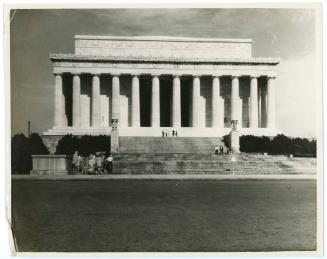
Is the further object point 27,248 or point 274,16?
point 274,16

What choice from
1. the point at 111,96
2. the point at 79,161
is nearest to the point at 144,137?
the point at 111,96

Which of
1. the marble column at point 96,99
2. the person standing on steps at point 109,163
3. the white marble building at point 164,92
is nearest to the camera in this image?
the person standing on steps at point 109,163

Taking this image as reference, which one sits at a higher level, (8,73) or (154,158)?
(8,73)

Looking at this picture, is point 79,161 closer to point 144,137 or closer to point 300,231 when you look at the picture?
point 144,137

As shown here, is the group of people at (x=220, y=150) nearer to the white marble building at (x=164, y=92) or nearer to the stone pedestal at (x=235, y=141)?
the stone pedestal at (x=235, y=141)

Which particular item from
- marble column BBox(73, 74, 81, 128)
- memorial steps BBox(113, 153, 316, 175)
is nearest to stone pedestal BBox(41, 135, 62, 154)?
memorial steps BBox(113, 153, 316, 175)

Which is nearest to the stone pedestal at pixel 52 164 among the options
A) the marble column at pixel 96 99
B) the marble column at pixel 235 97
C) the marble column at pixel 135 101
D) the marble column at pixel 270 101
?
the marble column at pixel 96 99

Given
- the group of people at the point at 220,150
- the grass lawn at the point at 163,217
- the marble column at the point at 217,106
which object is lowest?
the grass lawn at the point at 163,217
